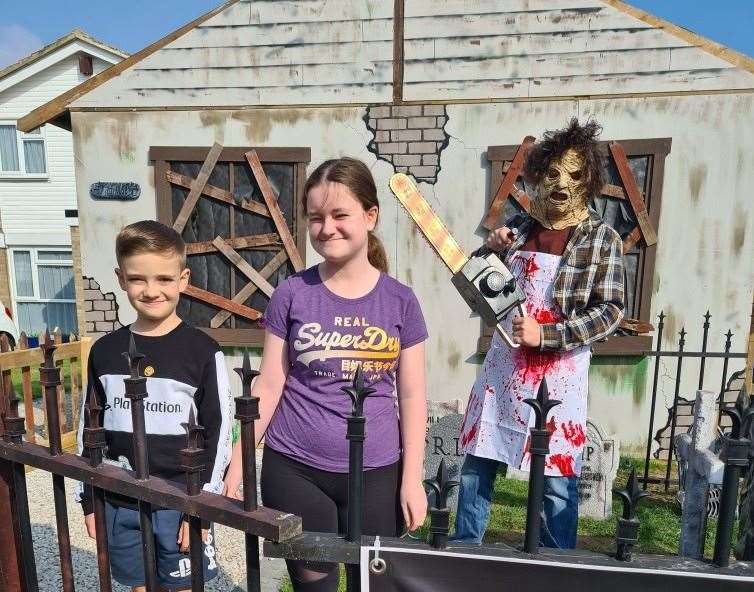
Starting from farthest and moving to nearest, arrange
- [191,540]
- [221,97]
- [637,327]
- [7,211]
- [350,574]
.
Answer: [7,211]
[221,97]
[637,327]
[191,540]
[350,574]

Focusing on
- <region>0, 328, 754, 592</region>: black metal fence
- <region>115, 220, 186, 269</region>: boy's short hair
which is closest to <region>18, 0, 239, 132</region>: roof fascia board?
<region>115, 220, 186, 269</region>: boy's short hair

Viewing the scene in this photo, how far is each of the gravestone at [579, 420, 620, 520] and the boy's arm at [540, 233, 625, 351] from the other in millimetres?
1987

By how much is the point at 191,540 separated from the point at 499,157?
12.6 feet

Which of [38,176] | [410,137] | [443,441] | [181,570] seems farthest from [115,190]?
[38,176]

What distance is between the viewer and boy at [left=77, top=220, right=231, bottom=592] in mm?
1568

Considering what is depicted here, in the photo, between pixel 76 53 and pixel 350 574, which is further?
pixel 76 53

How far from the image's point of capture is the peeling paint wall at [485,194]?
398cm

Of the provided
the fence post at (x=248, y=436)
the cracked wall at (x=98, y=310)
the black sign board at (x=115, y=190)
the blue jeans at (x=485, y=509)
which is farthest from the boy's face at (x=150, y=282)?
the cracked wall at (x=98, y=310)

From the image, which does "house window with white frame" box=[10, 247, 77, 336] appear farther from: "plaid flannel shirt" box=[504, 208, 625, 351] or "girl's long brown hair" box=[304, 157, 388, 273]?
"plaid flannel shirt" box=[504, 208, 625, 351]

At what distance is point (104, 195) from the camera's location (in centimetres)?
471

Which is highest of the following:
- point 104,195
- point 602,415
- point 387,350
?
point 104,195

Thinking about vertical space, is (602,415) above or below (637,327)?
below

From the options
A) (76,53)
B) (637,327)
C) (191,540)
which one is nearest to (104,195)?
(191,540)

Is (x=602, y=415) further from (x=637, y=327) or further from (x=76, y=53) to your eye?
(x=76, y=53)
